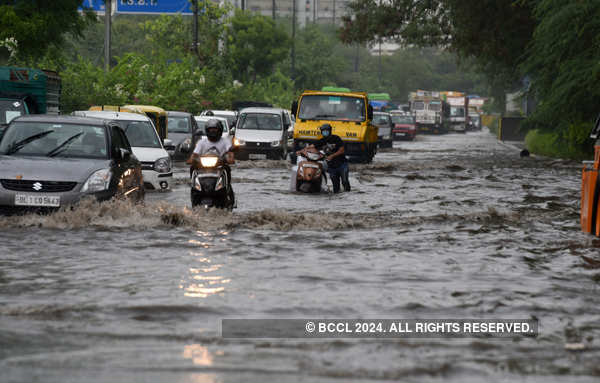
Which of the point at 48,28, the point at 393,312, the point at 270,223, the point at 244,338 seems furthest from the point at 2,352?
the point at 48,28

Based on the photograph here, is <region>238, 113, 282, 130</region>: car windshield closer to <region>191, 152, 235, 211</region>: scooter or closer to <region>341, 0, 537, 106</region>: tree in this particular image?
<region>341, 0, 537, 106</region>: tree

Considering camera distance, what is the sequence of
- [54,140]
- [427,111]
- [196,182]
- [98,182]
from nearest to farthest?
[98,182] → [54,140] → [196,182] → [427,111]

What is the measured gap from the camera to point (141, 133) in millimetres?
22359

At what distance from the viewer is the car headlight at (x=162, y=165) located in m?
20.7

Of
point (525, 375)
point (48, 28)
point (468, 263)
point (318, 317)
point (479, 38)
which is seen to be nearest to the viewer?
point (525, 375)

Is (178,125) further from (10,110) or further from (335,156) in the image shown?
(335,156)

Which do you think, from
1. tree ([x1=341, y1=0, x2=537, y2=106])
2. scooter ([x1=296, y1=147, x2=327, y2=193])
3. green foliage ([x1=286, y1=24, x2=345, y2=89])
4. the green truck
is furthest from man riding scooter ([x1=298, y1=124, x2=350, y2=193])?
green foliage ([x1=286, y1=24, x2=345, y2=89])

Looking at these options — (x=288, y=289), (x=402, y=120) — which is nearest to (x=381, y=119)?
(x=402, y=120)

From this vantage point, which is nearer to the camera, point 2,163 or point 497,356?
point 497,356

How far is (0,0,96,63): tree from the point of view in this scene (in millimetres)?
32781

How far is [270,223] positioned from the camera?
48.8 feet

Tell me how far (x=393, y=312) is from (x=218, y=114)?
113 feet

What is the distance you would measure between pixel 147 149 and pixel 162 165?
92cm

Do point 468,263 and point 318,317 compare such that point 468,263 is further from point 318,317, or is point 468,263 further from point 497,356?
point 497,356
